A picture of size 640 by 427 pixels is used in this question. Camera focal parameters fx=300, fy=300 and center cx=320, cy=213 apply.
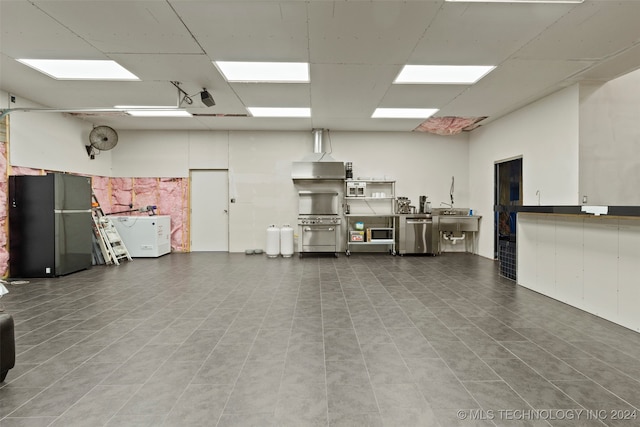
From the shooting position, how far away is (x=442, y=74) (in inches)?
161

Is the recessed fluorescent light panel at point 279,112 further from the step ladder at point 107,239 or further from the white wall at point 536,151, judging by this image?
the white wall at point 536,151

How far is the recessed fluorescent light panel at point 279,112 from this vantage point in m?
5.59

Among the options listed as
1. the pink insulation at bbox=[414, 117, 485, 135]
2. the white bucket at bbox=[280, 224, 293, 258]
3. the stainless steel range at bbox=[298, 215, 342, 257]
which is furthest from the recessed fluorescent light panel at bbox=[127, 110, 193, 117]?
the pink insulation at bbox=[414, 117, 485, 135]

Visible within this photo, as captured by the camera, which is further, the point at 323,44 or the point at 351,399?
the point at 323,44

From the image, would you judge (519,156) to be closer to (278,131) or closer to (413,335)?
(413,335)

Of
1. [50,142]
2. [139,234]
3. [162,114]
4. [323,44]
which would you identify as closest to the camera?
[323,44]

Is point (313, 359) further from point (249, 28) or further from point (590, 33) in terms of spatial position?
point (590, 33)

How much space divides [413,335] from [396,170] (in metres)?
5.38

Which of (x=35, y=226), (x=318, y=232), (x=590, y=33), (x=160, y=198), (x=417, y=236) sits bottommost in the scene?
(x=417, y=236)

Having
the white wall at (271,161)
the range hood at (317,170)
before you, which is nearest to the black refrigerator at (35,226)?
the white wall at (271,161)

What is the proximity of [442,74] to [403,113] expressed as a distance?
5.84 ft

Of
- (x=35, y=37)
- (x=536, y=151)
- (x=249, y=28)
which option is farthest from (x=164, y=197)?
(x=536, y=151)

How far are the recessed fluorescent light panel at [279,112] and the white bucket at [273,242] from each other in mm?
2470

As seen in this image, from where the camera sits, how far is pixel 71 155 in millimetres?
5984
